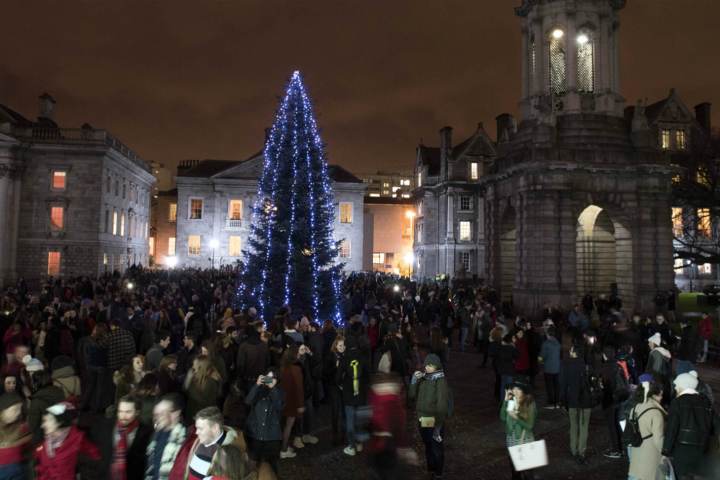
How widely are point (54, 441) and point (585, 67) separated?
31038 mm

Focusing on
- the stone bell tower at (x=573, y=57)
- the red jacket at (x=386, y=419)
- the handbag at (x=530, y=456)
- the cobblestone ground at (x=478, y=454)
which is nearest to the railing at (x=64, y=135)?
the stone bell tower at (x=573, y=57)

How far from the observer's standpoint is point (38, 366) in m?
8.02

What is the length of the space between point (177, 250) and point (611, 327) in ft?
157

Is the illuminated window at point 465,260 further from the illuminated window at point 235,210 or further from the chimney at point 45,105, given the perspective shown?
the chimney at point 45,105

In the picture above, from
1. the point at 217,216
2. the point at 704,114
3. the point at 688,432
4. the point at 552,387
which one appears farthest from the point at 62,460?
the point at 704,114

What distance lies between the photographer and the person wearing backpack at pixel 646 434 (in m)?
6.10

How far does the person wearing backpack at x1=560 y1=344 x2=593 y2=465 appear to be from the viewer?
831 cm

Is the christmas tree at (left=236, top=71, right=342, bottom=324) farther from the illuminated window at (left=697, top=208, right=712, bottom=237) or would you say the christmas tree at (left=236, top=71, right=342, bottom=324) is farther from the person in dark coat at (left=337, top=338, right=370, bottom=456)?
the illuminated window at (left=697, top=208, right=712, bottom=237)

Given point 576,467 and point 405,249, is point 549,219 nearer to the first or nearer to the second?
point 576,467

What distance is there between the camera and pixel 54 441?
4.90 m

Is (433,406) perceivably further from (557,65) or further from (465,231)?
(465,231)

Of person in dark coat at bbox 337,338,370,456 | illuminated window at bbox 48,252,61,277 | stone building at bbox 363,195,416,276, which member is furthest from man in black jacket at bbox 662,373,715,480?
stone building at bbox 363,195,416,276

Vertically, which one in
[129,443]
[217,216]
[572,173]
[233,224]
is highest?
[217,216]

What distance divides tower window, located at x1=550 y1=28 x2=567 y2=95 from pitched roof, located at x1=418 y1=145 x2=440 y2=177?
3037 centimetres
